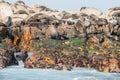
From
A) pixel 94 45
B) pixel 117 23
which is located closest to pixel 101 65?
pixel 94 45

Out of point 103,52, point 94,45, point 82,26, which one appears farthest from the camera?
point 82,26

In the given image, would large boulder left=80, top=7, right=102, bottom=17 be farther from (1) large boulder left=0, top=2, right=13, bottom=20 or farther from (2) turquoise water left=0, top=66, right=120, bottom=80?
(2) turquoise water left=0, top=66, right=120, bottom=80

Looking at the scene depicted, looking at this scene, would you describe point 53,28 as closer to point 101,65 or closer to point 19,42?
point 19,42

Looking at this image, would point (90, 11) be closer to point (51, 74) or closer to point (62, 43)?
point (62, 43)

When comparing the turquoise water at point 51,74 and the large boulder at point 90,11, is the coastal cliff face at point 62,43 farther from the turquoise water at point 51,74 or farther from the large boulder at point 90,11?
the large boulder at point 90,11

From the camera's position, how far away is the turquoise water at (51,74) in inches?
1438

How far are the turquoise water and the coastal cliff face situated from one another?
1.37 m

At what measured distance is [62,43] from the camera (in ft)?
162

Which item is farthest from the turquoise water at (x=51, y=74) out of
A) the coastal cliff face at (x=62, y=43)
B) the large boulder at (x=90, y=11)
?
the large boulder at (x=90, y=11)

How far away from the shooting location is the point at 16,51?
1833 inches

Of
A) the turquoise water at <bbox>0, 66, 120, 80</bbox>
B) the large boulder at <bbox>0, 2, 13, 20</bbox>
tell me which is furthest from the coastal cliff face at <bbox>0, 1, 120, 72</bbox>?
the large boulder at <bbox>0, 2, 13, 20</bbox>

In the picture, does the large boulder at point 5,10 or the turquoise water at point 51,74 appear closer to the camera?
the turquoise water at point 51,74

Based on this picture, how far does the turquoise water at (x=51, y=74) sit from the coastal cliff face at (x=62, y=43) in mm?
1365

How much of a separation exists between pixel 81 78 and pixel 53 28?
58.9 feet
